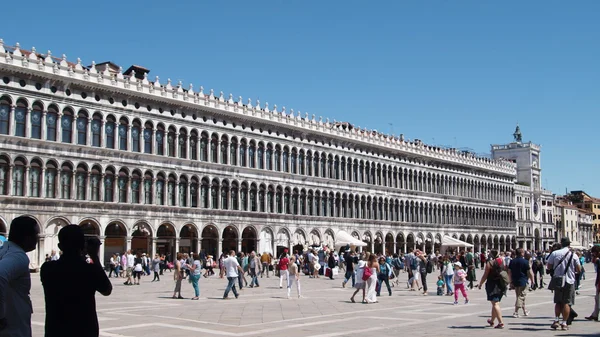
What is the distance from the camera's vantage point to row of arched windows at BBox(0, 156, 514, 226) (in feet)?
132

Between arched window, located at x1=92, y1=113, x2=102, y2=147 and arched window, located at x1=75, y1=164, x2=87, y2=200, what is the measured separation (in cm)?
181

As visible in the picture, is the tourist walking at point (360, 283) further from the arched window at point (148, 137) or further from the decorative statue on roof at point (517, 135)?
the decorative statue on roof at point (517, 135)

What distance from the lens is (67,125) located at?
137ft

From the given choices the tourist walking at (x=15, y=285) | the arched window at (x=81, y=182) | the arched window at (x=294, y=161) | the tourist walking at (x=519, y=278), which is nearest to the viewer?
the tourist walking at (x=15, y=285)

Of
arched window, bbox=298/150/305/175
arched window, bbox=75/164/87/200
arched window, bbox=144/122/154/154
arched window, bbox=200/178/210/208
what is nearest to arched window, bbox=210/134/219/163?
arched window, bbox=200/178/210/208

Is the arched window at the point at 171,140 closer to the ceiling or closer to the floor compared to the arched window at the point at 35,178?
closer to the ceiling

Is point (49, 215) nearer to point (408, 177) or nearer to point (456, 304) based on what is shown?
point (456, 304)

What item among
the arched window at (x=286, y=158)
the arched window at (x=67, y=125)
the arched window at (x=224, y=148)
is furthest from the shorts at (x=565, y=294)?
the arched window at (x=286, y=158)

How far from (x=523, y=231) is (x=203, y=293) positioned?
76.5 metres

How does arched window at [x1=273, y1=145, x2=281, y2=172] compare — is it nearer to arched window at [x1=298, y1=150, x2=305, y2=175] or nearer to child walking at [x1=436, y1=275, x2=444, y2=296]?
arched window at [x1=298, y1=150, x2=305, y2=175]

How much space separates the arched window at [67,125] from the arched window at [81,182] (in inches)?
69.7

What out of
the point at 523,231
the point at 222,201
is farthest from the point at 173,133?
the point at 523,231

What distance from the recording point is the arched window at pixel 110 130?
144 feet

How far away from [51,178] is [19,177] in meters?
1.96
